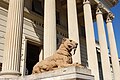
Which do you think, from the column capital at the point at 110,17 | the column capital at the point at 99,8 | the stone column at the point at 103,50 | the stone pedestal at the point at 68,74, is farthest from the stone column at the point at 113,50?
the stone pedestal at the point at 68,74

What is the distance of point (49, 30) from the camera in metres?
16.6

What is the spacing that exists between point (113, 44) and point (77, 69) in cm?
2078

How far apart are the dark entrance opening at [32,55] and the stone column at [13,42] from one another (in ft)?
31.4

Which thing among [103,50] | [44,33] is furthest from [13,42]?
[103,50]

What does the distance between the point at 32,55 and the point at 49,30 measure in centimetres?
883

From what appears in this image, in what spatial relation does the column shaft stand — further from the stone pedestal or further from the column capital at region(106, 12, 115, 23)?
the stone pedestal

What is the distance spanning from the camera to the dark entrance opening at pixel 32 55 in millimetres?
23969

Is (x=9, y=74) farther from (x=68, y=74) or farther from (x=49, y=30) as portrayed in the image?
(x=49, y=30)

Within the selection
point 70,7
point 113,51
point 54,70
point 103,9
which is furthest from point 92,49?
point 54,70

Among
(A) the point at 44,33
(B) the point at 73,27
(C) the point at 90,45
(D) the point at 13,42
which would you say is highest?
(B) the point at 73,27

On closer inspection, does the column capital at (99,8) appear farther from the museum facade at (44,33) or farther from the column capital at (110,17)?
the column capital at (110,17)

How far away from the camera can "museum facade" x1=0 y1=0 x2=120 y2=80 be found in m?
13.6

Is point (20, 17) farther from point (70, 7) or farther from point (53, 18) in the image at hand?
point (70, 7)

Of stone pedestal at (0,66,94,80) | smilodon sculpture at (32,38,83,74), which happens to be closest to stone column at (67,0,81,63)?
smilodon sculpture at (32,38,83,74)
